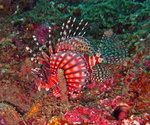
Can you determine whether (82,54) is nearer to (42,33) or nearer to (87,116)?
(87,116)

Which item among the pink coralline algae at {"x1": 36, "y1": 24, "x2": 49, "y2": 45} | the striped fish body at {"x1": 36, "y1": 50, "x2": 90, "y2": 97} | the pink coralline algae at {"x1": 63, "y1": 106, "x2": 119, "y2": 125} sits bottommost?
the pink coralline algae at {"x1": 63, "y1": 106, "x2": 119, "y2": 125}

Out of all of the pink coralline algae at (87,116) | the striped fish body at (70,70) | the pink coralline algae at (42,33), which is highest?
the pink coralline algae at (42,33)

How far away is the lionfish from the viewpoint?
347 cm

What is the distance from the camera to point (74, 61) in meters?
3.46

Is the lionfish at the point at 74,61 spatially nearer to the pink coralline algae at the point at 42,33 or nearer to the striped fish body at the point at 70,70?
the striped fish body at the point at 70,70

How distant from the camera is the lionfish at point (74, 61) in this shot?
3.47m

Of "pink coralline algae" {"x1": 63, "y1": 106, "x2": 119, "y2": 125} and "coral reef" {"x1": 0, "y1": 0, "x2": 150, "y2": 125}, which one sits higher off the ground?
"coral reef" {"x1": 0, "y1": 0, "x2": 150, "y2": 125}

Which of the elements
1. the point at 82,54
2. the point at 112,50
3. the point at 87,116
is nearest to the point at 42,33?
the point at 82,54

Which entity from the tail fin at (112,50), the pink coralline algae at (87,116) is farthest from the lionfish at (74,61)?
the pink coralline algae at (87,116)

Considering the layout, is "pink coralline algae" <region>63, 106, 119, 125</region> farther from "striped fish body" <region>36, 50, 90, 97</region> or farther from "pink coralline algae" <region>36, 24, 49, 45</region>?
"pink coralline algae" <region>36, 24, 49, 45</region>

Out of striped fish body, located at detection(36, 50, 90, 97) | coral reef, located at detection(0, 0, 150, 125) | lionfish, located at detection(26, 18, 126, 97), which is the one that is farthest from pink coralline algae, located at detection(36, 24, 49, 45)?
striped fish body, located at detection(36, 50, 90, 97)

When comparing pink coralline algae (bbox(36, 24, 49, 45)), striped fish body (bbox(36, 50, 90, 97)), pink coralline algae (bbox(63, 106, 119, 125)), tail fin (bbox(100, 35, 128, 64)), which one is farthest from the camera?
pink coralline algae (bbox(36, 24, 49, 45))

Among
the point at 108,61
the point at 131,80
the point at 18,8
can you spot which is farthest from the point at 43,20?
the point at 131,80

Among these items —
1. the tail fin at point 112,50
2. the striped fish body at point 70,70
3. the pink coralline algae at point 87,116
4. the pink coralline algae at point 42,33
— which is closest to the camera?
the pink coralline algae at point 87,116
